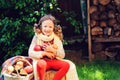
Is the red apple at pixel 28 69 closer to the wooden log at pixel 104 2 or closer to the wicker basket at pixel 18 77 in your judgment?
the wicker basket at pixel 18 77

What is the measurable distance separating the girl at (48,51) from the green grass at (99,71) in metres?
1.72

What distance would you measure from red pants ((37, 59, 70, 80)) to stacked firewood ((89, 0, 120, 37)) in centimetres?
271

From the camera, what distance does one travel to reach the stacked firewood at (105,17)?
283 inches

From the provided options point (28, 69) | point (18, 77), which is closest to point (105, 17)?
point (28, 69)

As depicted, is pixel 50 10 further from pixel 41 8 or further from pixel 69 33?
pixel 69 33

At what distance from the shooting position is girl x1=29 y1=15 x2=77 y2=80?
4.57 m

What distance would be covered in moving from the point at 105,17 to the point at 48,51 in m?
2.76

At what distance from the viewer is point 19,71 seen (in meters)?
4.64

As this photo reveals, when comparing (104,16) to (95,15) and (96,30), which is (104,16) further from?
(96,30)

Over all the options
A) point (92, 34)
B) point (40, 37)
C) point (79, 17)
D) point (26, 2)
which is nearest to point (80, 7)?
point (79, 17)

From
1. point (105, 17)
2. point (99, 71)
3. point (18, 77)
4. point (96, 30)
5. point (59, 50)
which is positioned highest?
point (105, 17)

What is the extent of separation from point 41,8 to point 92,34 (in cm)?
108

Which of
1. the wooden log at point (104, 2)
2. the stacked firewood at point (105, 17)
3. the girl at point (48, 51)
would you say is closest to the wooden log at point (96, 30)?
the stacked firewood at point (105, 17)

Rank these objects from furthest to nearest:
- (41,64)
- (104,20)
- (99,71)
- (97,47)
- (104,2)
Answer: (97,47) < (104,20) < (104,2) < (99,71) < (41,64)
